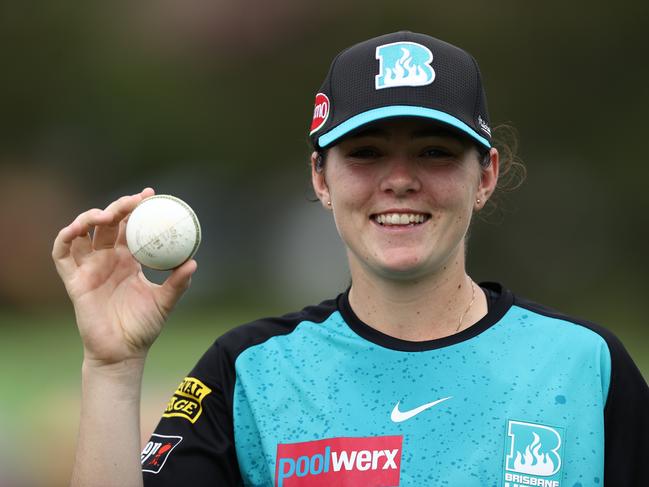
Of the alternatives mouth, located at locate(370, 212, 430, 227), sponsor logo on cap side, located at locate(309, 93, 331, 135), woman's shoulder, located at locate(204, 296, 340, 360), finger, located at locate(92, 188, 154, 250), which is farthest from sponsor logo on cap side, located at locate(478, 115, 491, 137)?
finger, located at locate(92, 188, 154, 250)

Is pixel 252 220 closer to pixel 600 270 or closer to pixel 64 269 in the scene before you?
pixel 600 270

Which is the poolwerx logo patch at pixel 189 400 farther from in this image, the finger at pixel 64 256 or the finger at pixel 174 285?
the finger at pixel 64 256

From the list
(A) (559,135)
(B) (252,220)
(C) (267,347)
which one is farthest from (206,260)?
(C) (267,347)

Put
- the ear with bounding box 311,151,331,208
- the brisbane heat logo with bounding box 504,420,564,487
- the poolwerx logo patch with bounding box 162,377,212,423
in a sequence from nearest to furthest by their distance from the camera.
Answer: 1. the brisbane heat logo with bounding box 504,420,564,487
2. the poolwerx logo patch with bounding box 162,377,212,423
3. the ear with bounding box 311,151,331,208

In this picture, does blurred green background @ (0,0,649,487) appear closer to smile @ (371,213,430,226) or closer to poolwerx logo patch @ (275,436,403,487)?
poolwerx logo patch @ (275,436,403,487)

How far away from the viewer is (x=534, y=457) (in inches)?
86.5

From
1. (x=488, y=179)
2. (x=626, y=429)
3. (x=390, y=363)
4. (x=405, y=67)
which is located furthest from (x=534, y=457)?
(x=405, y=67)

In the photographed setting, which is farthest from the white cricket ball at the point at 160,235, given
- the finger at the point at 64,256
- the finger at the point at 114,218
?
the finger at the point at 64,256

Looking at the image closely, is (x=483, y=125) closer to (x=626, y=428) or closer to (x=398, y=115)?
(x=398, y=115)

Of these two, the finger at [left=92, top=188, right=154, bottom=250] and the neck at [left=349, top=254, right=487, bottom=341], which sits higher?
the finger at [left=92, top=188, right=154, bottom=250]

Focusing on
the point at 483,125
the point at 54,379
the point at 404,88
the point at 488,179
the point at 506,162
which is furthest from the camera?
the point at 54,379

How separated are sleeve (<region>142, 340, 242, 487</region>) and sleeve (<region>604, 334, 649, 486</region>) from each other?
93cm

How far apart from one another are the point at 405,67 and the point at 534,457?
100 cm

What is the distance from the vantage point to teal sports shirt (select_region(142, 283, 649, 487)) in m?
2.21
